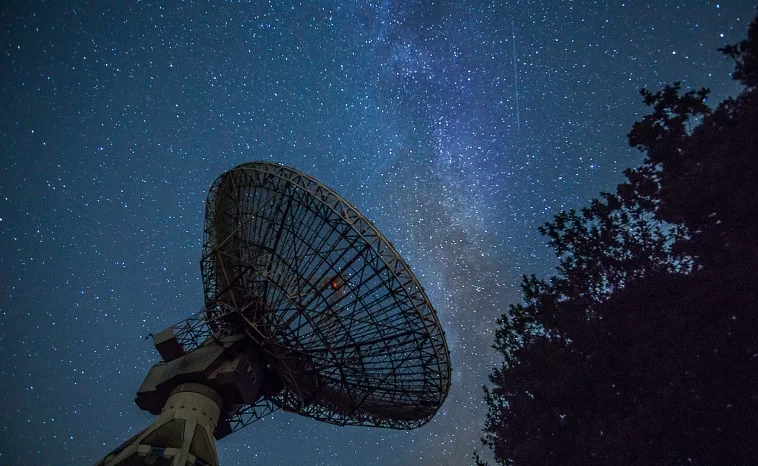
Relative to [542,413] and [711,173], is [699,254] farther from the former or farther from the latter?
[542,413]

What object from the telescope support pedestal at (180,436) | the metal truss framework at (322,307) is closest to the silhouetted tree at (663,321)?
the metal truss framework at (322,307)

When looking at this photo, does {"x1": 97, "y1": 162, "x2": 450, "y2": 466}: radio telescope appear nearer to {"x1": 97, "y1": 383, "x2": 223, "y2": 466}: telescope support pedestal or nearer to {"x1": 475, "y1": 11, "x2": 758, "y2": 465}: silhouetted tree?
{"x1": 97, "y1": 383, "x2": 223, "y2": 466}: telescope support pedestal

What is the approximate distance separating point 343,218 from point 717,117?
1036 cm

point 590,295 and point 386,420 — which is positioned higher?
Answer: point 590,295

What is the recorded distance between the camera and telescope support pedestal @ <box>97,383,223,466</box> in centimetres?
1032

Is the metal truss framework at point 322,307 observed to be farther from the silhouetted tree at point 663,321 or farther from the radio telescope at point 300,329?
the silhouetted tree at point 663,321

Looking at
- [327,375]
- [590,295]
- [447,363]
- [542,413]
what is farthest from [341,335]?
[590,295]

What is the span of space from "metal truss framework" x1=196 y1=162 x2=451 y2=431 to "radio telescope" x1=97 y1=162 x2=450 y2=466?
4cm

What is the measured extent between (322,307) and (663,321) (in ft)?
28.0

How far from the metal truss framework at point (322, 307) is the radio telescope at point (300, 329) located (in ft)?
0.12

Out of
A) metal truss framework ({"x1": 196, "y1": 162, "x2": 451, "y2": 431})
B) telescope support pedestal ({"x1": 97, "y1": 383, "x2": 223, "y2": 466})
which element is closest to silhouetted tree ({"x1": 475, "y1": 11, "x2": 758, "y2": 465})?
metal truss framework ({"x1": 196, "y1": 162, "x2": 451, "y2": 431})

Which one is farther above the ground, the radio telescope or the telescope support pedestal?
the radio telescope

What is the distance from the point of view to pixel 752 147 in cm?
1052

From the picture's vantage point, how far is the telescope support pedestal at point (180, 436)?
406 inches
